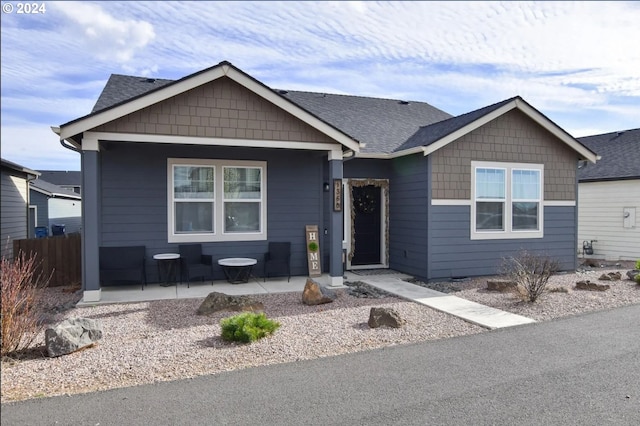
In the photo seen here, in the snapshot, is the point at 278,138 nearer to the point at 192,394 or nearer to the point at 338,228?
the point at 338,228

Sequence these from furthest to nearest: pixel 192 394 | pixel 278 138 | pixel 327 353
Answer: pixel 278 138 < pixel 327 353 < pixel 192 394

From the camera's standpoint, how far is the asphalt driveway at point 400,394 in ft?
11.8

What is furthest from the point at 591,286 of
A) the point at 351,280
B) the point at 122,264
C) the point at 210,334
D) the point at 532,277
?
the point at 122,264

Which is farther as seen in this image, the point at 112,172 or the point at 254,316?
the point at 112,172

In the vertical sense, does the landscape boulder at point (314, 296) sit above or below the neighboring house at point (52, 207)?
below

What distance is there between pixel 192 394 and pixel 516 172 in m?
9.35

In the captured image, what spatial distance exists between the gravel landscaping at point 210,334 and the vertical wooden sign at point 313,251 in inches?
64.1

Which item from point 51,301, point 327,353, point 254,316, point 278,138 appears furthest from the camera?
point 278,138

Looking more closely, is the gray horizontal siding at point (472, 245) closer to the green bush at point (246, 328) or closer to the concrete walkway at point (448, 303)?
the concrete walkway at point (448, 303)

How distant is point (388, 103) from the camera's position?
15.3 meters

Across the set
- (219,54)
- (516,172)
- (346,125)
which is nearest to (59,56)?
(219,54)

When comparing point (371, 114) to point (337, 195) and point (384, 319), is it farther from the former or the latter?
point (384, 319)

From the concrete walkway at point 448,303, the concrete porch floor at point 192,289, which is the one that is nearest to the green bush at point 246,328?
the concrete porch floor at point 192,289

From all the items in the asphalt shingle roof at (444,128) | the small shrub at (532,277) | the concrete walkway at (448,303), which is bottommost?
the concrete walkway at (448,303)
